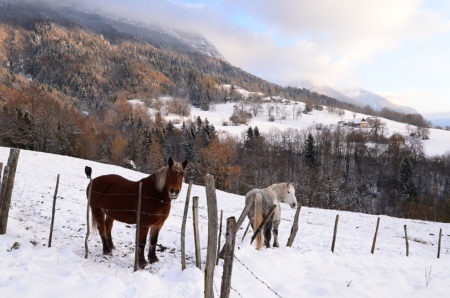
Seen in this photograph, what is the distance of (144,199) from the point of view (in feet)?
14.8

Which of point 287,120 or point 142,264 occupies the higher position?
point 287,120

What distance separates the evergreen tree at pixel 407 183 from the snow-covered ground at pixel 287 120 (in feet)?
104

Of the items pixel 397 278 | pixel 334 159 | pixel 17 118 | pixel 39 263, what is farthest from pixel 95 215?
pixel 334 159

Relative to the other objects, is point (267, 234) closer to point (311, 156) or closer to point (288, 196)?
point (288, 196)

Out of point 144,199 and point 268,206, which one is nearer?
point 144,199

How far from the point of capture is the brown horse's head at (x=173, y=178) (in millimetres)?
4254

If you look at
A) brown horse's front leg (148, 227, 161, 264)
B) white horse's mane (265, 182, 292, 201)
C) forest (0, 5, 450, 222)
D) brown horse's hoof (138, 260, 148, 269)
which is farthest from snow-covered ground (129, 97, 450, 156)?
brown horse's hoof (138, 260, 148, 269)

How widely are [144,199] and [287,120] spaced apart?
11443 cm

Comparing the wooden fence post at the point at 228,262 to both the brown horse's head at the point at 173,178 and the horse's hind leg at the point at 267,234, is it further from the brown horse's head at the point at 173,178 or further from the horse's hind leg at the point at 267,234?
the horse's hind leg at the point at 267,234

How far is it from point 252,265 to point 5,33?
22813 cm

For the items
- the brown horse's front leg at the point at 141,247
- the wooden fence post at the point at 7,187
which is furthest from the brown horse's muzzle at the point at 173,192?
the wooden fence post at the point at 7,187

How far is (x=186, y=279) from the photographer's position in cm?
385

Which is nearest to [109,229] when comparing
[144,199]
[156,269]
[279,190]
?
[144,199]

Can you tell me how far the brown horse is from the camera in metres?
4.43
